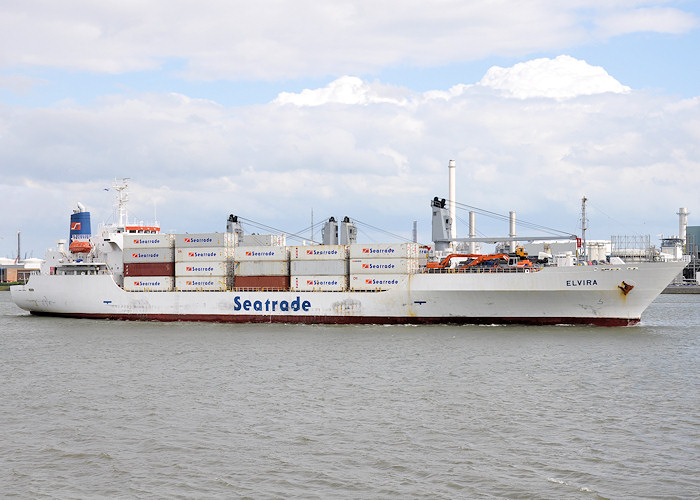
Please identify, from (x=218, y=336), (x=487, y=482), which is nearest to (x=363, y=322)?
(x=218, y=336)

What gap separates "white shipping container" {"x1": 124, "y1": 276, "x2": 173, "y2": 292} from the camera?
4244cm

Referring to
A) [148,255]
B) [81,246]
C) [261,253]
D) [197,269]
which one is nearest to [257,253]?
[261,253]

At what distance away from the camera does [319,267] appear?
39719 mm

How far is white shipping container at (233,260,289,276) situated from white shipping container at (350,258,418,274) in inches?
165

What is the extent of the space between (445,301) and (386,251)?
4.34 metres

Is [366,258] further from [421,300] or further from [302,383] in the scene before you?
[302,383]

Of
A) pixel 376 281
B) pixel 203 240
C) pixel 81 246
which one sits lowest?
pixel 376 281

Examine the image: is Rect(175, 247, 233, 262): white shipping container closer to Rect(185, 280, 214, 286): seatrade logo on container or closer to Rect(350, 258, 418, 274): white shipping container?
Rect(185, 280, 214, 286): seatrade logo on container

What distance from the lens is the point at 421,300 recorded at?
37.5m

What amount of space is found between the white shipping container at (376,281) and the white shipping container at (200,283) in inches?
322

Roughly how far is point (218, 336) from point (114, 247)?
47.3 feet

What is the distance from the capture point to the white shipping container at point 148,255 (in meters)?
42.7

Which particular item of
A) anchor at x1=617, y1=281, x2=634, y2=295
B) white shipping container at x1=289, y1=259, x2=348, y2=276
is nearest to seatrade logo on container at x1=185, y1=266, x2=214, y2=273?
white shipping container at x1=289, y1=259, x2=348, y2=276

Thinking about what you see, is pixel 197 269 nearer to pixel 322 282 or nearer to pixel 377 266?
pixel 322 282
